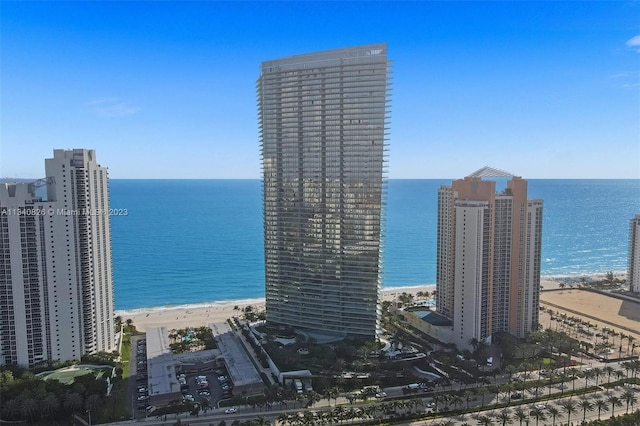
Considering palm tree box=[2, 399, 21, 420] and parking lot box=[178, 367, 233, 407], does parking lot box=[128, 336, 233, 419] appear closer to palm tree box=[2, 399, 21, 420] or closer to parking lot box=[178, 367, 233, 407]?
parking lot box=[178, 367, 233, 407]

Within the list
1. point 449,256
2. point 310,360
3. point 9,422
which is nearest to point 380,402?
point 310,360

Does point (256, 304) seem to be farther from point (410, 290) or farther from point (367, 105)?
point (367, 105)

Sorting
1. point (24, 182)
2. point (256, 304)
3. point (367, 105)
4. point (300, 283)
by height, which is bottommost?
point (256, 304)

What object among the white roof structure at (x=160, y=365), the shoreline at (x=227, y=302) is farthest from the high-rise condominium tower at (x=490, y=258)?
the white roof structure at (x=160, y=365)

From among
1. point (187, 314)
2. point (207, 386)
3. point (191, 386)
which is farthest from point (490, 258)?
point (187, 314)

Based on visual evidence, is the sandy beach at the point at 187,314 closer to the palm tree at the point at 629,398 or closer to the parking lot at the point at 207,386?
the parking lot at the point at 207,386

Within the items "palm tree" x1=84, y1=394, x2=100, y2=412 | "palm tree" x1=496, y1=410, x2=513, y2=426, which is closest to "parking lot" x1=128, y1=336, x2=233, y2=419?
"palm tree" x1=84, y1=394, x2=100, y2=412
